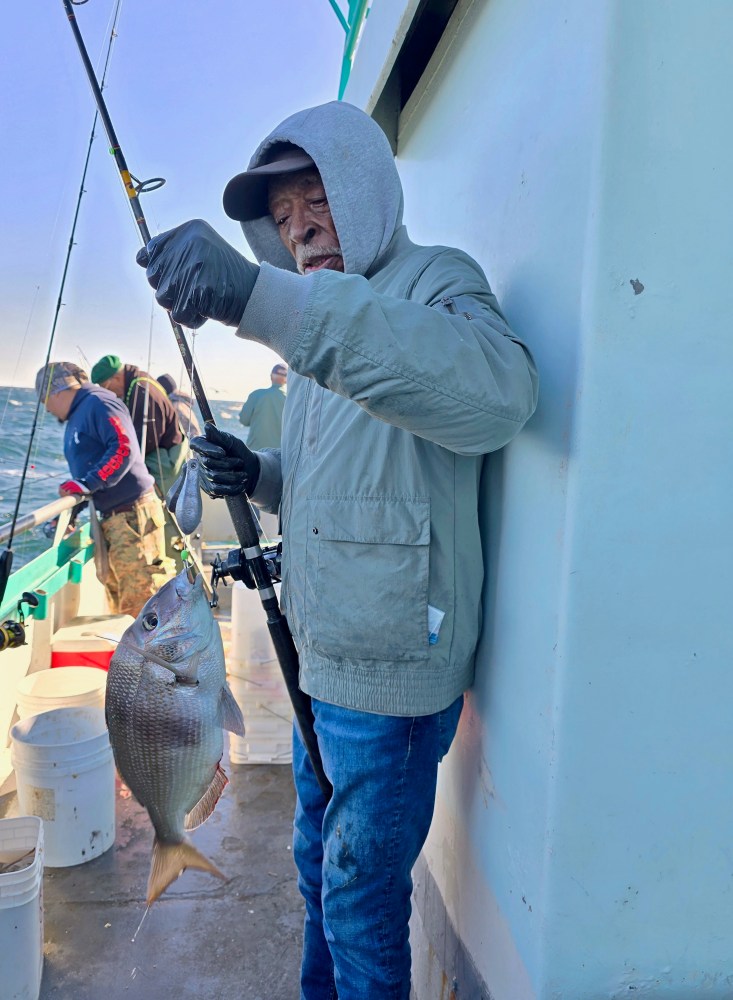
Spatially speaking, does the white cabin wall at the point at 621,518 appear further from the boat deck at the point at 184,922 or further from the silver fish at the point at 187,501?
the boat deck at the point at 184,922

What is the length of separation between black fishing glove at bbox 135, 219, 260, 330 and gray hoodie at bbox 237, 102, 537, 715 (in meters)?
0.04

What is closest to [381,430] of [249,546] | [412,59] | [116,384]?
[249,546]

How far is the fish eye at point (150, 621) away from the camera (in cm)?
194

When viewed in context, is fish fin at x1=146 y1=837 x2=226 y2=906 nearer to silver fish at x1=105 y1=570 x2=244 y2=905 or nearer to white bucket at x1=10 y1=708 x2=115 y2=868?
silver fish at x1=105 y1=570 x2=244 y2=905

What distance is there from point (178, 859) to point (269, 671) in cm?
187

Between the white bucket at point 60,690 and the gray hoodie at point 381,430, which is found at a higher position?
the gray hoodie at point 381,430

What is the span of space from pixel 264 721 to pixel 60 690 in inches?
42.0

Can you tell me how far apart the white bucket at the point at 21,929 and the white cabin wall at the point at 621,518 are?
1.51m

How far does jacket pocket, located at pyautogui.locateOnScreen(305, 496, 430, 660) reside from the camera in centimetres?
143

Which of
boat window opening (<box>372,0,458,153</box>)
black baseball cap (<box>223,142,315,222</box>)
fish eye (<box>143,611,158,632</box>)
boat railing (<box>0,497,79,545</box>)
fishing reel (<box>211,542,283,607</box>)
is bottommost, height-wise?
fish eye (<box>143,611,158,632</box>)

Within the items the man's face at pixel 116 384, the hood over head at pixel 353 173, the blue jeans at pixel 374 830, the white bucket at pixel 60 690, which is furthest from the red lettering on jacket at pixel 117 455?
the blue jeans at pixel 374 830

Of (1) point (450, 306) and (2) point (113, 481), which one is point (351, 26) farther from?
(2) point (113, 481)

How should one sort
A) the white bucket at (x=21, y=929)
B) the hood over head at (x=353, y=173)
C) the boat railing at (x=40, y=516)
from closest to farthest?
the hood over head at (x=353, y=173) < the white bucket at (x=21, y=929) < the boat railing at (x=40, y=516)

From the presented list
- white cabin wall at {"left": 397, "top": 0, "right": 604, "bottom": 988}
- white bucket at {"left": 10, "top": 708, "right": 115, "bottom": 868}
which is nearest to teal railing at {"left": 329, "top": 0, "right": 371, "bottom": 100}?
white cabin wall at {"left": 397, "top": 0, "right": 604, "bottom": 988}
